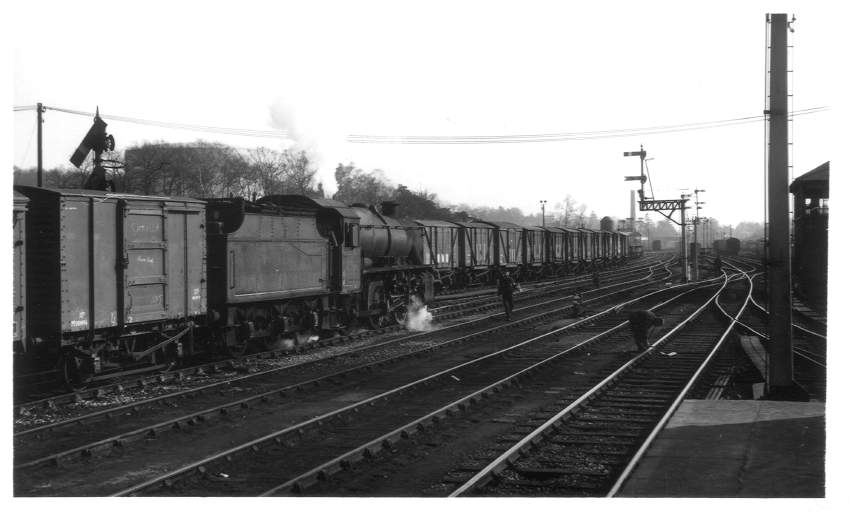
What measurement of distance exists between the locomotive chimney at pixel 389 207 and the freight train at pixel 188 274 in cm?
5

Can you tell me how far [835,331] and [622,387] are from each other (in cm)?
612

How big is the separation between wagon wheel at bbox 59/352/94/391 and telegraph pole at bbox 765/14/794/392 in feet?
34.1

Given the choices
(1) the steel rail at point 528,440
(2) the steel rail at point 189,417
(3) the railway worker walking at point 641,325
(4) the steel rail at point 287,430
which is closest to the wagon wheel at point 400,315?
(2) the steel rail at point 189,417

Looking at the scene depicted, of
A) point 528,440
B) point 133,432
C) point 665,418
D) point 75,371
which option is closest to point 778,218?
point 665,418

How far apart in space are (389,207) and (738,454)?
56.0 ft

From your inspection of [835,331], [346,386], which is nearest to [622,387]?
[346,386]

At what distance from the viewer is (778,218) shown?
1084 cm

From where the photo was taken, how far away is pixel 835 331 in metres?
7.24

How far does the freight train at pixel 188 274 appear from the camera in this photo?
35.9 feet

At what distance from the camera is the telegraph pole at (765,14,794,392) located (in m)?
10.6

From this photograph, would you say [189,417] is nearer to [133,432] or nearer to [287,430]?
[133,432]

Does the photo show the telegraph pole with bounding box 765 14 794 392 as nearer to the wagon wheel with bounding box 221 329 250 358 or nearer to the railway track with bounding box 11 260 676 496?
the railway track with bounding box 11 260 676 496

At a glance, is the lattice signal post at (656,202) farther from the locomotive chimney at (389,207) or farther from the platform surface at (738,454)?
the platform surface at (738,454)

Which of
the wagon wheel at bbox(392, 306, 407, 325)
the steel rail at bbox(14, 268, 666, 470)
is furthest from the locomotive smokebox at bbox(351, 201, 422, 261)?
the steel rail at bbox(14, 268, 666, 470)
